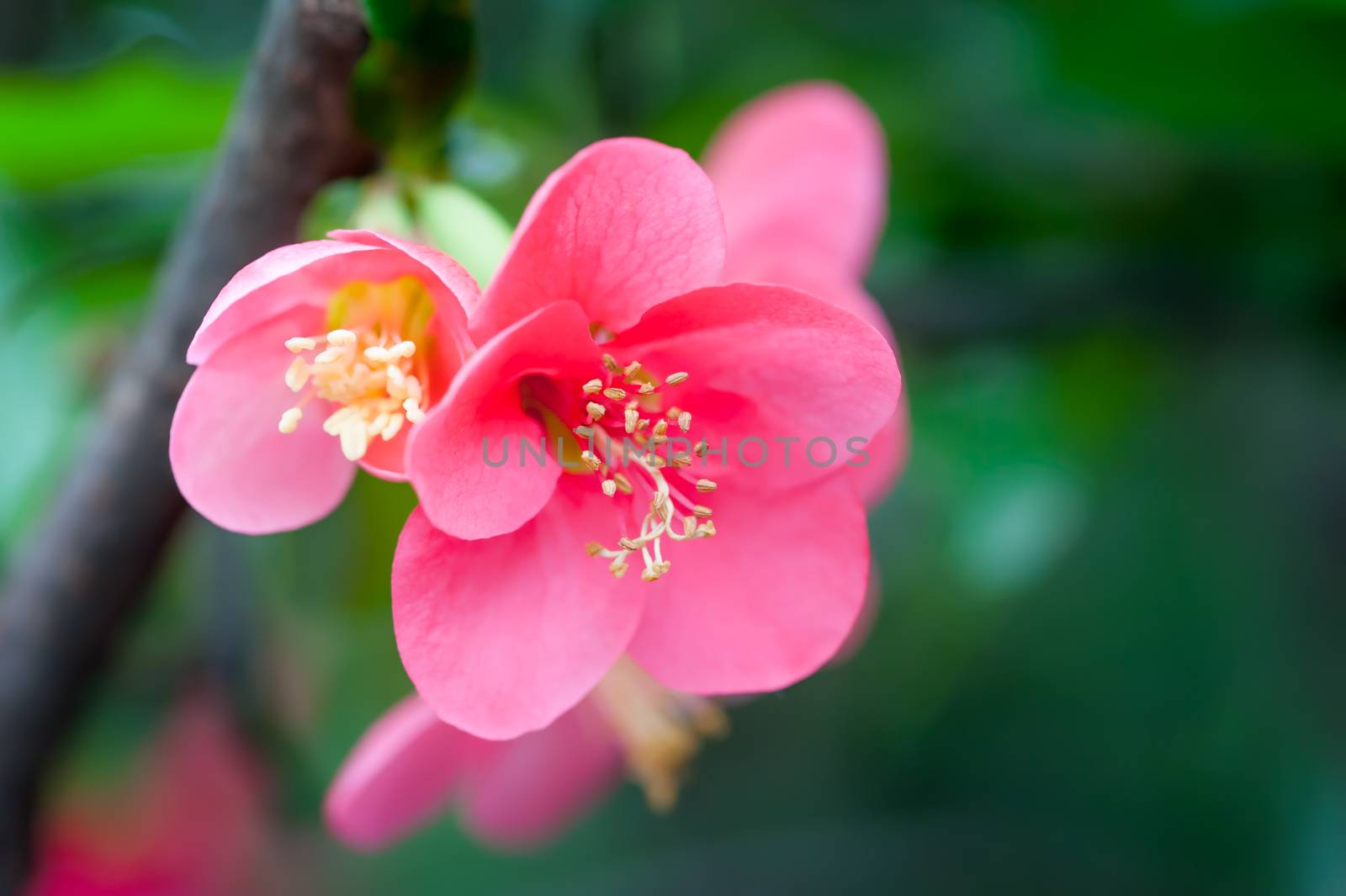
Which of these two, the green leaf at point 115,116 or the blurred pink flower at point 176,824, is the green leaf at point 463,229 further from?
the blurred pink flower at point 176,824

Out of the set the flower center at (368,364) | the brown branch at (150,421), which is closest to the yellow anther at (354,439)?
the flower center at (368,364)

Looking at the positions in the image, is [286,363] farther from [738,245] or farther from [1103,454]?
[1103,454]

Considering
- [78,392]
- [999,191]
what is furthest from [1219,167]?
[78,392]

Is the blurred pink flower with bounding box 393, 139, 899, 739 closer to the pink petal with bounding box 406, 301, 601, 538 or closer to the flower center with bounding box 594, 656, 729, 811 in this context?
the pink petal with bounding box 406, 301, 601, 538

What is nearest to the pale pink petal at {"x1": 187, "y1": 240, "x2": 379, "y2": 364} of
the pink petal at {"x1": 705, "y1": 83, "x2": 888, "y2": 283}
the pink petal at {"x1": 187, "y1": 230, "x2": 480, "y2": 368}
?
the pink petal at {"x1": 187, "y1": 230, "x2": 480, "y2": 368}

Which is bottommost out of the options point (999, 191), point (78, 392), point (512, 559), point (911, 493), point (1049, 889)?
point (1049, 889)

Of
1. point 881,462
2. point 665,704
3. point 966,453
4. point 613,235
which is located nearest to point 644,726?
point 665,704
